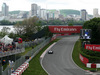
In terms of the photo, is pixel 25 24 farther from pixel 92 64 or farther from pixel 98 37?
pixel 92 64

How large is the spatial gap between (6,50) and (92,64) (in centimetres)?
1522

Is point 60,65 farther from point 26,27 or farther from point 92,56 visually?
point 26,27

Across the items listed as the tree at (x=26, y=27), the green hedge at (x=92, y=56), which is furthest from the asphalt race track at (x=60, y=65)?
the tree at (x=26, y=27)

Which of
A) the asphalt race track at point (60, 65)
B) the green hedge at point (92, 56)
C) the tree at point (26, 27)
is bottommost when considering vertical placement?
the asphalt race track at point (60, 65)

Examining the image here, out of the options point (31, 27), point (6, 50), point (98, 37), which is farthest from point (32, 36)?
point (6, 50)

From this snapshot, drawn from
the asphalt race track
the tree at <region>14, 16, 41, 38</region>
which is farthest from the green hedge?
the tree at <region>14, 16, 41, 38</region>

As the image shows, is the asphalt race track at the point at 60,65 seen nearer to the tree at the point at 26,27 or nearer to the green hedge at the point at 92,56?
the green hedge at the point at 92,56

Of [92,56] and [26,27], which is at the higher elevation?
[26,27]

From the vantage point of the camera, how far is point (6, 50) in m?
35.6

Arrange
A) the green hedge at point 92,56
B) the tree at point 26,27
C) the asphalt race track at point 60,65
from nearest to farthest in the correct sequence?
1. the asphalt race track at point 60,65
2. the green hedge at point 92,56
3. the tree at point 26,27

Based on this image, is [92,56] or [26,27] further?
[26,27]

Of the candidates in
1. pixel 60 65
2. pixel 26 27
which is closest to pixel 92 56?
pixel 60 65

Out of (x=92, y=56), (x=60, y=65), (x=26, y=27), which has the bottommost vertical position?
(x=60, y=65)

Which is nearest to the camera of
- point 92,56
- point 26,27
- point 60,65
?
point 92,56
